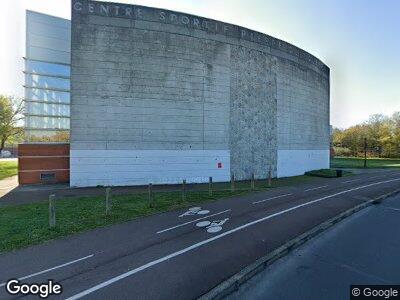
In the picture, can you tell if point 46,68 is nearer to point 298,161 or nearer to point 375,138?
point 298,161

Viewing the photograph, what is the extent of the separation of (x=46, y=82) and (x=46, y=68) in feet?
3.20

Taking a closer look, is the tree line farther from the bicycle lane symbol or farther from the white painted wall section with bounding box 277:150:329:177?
the bicycle lane symbol

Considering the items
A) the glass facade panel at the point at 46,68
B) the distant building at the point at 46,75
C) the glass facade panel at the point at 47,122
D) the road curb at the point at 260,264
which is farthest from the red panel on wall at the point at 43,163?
the road curb at the point at 260,264

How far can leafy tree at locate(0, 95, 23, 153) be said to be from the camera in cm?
3347

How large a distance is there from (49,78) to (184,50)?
32.5 ft

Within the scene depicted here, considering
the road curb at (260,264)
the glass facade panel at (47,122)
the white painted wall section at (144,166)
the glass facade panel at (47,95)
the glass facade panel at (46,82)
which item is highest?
the glass facade panel at (46,82)

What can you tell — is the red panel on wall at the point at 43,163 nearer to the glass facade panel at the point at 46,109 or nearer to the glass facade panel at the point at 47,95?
the glass facade panel at the point at 46,109

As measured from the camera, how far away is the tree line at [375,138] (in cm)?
6781

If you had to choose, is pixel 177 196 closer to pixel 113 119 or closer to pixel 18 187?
pixel 113 119

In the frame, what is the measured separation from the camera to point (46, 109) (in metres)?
20.3

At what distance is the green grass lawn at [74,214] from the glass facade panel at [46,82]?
9523 millimetres

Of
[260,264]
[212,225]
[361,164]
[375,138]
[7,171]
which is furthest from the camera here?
[375,138]

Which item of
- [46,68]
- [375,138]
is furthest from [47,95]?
[375,138]

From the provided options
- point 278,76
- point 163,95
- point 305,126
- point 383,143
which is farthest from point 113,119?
point 383,143
